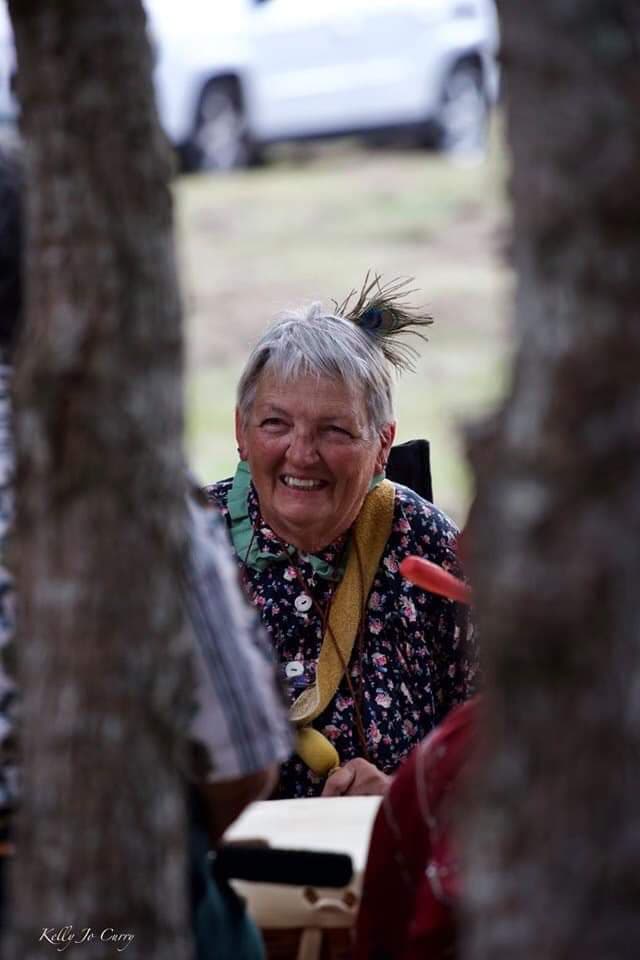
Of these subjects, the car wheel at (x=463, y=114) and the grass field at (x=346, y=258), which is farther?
the car wheel at (x=463, y=114)

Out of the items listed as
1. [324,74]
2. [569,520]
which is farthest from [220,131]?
[569,520]

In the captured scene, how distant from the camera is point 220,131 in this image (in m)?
13.4

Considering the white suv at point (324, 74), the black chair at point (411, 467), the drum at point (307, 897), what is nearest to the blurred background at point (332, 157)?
the white suv at point (324, 74)

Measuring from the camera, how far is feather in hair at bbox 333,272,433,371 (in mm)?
3758

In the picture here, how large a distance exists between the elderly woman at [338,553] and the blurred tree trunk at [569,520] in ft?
6.35

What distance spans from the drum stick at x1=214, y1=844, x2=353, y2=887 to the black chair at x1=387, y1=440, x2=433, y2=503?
71.8 inches

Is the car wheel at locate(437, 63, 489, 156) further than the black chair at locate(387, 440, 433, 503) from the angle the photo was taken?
Yes

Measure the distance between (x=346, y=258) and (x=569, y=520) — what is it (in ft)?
35.9

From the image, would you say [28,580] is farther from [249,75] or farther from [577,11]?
[249,75]

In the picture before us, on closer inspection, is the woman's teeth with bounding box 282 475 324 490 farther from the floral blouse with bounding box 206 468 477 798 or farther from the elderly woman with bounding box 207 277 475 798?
the floral blouse with bounding box 206 468 477 798

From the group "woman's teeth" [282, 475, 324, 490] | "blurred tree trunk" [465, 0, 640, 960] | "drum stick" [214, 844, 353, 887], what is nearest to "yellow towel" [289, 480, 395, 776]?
"woman's teeth" [282, 475, 324, 490]

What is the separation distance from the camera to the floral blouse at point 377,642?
3477 millimetres

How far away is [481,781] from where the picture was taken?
157 cm
